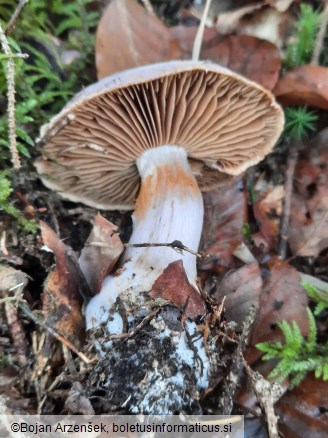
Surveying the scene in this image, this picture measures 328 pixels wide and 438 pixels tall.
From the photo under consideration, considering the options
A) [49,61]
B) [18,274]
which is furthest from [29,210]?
[49,61]

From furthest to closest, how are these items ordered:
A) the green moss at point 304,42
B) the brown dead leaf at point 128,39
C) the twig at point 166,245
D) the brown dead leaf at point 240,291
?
the green moss at point 304,42 < the brown dead leaf at point 128,39 < the brown dead leaf at point 240,291 < the twig at point 166,245

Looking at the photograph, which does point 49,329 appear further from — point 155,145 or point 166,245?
point 155,145

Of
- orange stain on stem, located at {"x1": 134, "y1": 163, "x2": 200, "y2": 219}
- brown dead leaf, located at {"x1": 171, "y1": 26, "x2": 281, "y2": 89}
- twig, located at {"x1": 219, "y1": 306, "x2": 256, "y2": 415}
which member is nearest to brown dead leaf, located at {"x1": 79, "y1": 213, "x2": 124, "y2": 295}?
orange stain on stem, located at {"x1": 134, "y1": 163, "x2": 200, "y2": 219}

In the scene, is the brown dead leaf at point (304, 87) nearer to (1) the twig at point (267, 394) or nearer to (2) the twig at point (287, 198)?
(2) the twig at point (287, 198)

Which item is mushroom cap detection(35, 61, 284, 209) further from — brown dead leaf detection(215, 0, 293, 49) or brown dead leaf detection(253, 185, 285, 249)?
brown dead leaf detection(215, 0, 293, 49)

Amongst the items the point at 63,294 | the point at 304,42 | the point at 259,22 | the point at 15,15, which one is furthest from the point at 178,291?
the point at 259,22

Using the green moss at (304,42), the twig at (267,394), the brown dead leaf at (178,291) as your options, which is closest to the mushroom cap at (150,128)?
the green moss at (304,42)
